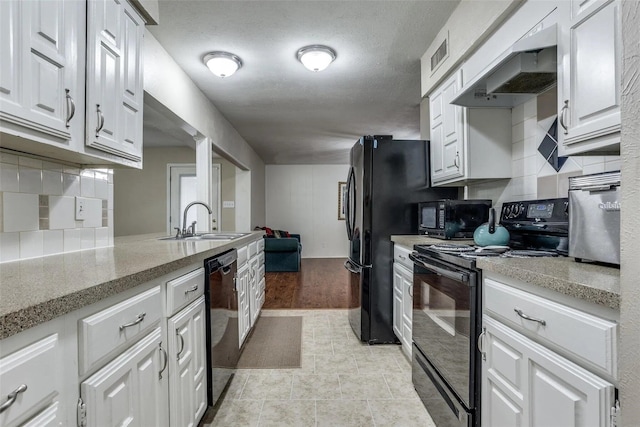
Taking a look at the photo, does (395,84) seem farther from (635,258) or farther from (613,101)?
(635,258)

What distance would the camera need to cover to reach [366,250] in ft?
8.76

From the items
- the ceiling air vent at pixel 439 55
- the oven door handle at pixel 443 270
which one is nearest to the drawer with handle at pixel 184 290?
the oven door handle at pixel 443 270

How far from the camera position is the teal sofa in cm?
594

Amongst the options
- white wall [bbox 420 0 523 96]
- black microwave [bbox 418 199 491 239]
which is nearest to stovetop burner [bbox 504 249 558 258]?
black microwave [bbox 418 199 491 239]

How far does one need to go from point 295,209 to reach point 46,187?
21.6 feet

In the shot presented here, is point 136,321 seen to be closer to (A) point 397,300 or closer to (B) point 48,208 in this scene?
(B) point 48,208

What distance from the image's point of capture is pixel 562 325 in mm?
901

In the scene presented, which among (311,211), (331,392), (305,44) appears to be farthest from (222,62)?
(311,211)

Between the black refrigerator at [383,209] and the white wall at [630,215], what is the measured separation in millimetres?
2017

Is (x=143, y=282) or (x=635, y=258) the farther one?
(x=143, y=282)

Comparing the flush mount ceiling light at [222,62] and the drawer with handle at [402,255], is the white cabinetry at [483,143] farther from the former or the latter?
the flush mount ceiling light at [222,62]

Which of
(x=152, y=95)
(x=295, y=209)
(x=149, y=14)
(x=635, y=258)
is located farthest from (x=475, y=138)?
(x=295, y=209)

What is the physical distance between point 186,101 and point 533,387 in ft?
9.98

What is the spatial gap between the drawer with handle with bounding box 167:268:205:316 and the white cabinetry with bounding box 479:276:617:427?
1.21 m
